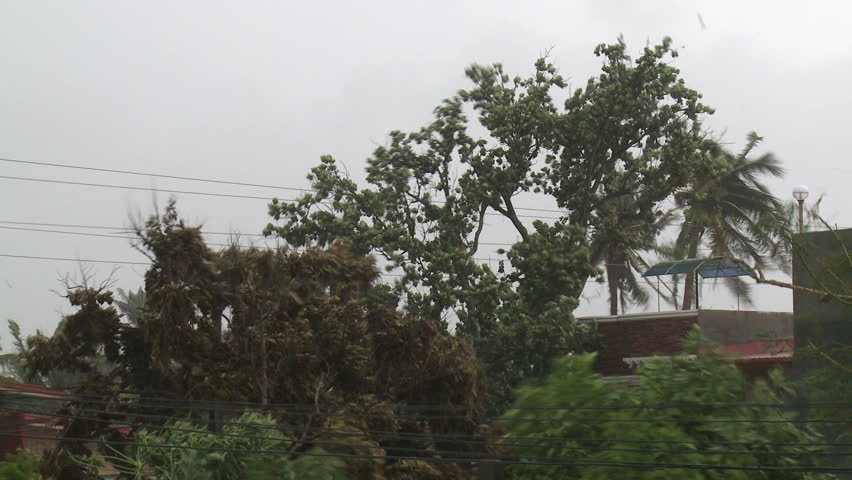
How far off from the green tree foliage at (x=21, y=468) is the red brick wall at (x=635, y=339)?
1267 cm

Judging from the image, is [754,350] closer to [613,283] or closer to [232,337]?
[232,337]

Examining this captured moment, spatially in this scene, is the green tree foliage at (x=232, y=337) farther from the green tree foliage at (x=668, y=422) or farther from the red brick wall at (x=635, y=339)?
the green tree foliage at (x=668, y=422)

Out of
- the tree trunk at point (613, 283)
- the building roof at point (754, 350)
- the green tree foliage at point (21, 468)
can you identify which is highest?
the tree trunk at point (613, 283)

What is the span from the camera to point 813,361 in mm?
15758

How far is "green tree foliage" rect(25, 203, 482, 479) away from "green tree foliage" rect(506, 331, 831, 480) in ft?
26.8

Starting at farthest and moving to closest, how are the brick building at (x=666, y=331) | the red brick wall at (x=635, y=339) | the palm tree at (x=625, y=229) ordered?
1. the palm tree at (x=625, y=229)
2. the red brick wall at (x=635, y=339)
3. the brick building at (x=666, y=331)

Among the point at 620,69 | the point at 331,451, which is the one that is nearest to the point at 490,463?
the point at 331,451

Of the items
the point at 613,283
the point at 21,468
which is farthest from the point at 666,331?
the point at 21,468

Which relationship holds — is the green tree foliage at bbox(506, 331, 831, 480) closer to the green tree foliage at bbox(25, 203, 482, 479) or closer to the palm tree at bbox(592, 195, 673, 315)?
the green tree foliage at bbox(25, 203, 482, 479)

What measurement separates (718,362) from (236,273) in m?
10.7

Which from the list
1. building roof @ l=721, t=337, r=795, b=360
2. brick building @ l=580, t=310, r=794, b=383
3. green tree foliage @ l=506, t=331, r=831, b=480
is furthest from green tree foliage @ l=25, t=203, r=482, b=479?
green tree foliage @ l=506, t=331, r=831, b=480

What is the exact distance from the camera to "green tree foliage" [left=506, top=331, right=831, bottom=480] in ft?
26.0

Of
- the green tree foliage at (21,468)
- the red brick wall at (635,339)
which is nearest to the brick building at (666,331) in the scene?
the red brick wall at (635,339)

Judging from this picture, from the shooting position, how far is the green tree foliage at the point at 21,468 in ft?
46.4
